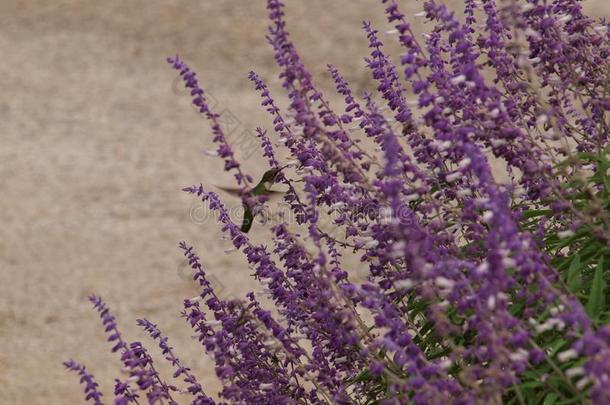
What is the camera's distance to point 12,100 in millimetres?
15250

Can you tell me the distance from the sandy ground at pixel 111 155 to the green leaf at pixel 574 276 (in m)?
1.86

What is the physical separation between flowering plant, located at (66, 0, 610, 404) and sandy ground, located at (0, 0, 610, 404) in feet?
3.50

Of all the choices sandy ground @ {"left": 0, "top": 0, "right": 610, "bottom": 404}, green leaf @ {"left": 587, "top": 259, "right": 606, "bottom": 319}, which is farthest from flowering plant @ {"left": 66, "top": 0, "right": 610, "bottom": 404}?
sandy ground @ {"left": 0, "top": 0, "right": 610, "bottom": 404}

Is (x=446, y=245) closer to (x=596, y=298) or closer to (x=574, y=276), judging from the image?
(x=574, y=276)

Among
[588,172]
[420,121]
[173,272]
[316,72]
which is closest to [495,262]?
[420,121]

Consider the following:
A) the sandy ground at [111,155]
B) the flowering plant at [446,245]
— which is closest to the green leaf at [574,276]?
the flowering plant at [446,245]

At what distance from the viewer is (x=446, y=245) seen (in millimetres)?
3605

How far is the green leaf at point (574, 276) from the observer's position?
3201mm

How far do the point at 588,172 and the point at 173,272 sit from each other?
280 inches

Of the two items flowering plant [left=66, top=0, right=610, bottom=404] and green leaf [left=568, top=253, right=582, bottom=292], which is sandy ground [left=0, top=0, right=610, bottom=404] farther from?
green leaf [left=568, top=253, right=582, bottom=292]

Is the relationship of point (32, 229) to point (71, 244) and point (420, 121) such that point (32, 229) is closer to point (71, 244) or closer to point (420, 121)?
point (71, 244)

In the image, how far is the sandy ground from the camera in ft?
31.7

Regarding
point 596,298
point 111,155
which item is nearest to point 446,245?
point 596,298

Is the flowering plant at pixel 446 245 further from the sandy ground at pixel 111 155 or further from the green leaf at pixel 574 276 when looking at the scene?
the sandy ground at pixel 111 155
